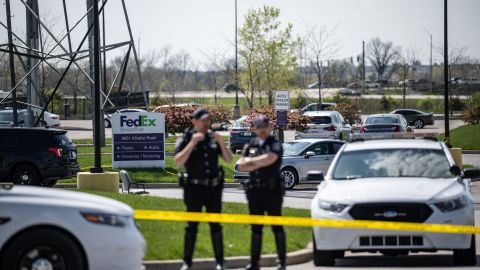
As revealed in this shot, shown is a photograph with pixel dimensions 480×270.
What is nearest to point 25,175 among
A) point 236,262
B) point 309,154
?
point 309,154

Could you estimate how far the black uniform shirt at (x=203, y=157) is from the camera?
1187 centimetres

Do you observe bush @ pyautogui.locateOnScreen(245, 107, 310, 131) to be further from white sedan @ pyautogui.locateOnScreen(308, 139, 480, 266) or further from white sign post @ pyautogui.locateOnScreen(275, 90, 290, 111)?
white sedan @ pyautogui.locateOnScreen(308, 139, 480, 266)

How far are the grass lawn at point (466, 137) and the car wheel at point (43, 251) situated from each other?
36809 millimetres

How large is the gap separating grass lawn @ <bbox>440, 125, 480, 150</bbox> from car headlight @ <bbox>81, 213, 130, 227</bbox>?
36.3 m

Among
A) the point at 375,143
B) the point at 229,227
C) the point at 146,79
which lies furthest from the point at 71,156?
the point at 146,79

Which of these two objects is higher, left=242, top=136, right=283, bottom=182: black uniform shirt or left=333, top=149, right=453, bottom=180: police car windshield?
left=242, top=136, right=283, bottom=182: black uniform shirt

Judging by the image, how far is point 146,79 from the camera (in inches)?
4680

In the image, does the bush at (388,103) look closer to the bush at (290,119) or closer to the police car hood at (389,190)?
the bush at (290,119)

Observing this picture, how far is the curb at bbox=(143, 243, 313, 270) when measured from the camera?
13.0 m

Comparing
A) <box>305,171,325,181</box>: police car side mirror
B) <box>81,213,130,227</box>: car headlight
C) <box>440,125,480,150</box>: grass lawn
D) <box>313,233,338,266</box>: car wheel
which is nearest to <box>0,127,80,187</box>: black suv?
<box>305,171,325,181</box>: police car side mirror

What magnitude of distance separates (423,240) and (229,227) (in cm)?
417

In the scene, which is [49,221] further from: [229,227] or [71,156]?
[71,156]

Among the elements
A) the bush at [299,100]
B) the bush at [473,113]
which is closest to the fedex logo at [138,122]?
the bush at [473,113]

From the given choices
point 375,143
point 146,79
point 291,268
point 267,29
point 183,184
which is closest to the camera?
point 183,184
